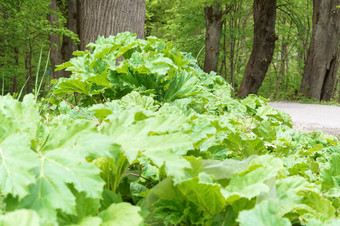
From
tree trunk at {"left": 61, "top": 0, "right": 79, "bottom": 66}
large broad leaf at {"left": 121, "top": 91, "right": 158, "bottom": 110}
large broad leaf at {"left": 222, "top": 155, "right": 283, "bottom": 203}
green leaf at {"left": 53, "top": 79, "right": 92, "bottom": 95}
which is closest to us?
large broad leaf at {"left": 222, "top": 155, "right": 283, "bottom": 203}

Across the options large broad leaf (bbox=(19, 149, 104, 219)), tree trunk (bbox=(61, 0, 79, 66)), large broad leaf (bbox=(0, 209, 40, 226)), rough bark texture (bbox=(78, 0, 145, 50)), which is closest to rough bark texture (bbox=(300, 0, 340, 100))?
tree trunk (bbox=(61, 0, 79, 66))

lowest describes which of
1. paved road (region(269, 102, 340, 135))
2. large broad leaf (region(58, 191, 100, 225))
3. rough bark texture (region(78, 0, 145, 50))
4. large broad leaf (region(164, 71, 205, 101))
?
paved road (region(269, 102, 340, 135))

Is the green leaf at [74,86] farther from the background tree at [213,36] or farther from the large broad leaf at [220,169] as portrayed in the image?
the background tree at [213,36]

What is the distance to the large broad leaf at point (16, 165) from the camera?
54 centimetres

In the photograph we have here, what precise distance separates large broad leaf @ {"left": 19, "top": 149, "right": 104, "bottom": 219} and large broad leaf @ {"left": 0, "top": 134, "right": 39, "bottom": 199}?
25 mm

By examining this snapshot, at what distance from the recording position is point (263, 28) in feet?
32.7

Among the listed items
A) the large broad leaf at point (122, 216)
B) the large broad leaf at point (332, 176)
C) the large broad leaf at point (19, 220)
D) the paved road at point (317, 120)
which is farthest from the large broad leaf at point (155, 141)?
the paved road at point (317, 120)

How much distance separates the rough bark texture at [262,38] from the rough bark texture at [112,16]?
23.6 ft

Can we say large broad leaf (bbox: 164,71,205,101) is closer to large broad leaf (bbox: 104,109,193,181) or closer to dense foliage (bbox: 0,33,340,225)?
dense foliage (bbox: 0,33,340,225)

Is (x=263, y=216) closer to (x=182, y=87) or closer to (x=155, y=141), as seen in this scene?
(x=155, y=141)

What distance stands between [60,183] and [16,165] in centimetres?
9

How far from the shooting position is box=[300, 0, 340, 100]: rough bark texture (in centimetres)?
1430

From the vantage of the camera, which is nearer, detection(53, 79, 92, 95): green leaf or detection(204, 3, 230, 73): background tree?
detection(53, 79, 92, 95): green leaf

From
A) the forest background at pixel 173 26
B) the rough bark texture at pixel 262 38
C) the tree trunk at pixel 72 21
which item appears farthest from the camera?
the tree trunk at pixel 72 21
